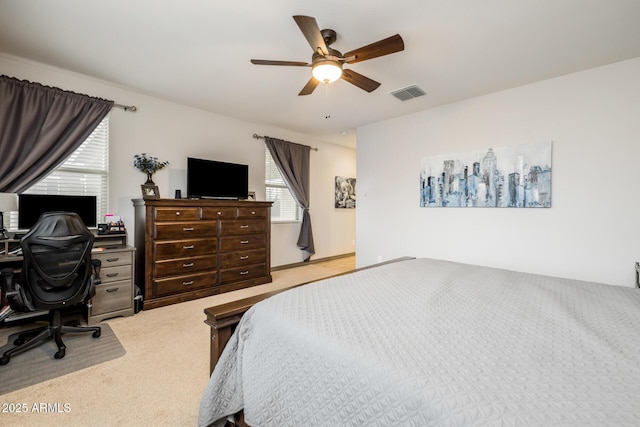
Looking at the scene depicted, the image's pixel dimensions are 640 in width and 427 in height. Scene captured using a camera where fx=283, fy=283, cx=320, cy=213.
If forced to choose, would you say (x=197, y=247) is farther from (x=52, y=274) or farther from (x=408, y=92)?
(x=408, y=92)

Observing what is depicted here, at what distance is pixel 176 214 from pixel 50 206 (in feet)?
3.74

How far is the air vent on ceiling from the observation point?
3.46m

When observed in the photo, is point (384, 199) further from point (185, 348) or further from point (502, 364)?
point (502, 364)

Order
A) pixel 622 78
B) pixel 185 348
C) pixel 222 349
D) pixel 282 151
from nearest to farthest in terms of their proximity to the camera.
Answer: pixel 222 349
pixel 185 348
pixel 622 78
pixel 282 151

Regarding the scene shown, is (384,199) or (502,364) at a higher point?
(384,199)

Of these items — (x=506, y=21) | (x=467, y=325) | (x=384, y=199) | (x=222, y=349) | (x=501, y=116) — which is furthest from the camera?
(x=384, y=199)

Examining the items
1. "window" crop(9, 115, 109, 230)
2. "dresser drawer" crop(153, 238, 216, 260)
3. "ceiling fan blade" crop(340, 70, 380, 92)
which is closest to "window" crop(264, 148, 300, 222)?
"dresser drawer" crop(153, 238, 216, 260)

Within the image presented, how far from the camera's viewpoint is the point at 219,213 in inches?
152

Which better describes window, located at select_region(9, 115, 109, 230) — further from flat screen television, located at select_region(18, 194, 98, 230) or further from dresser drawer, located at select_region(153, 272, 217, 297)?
dresser drawer, located at select_region(153, 272, 217, 297)

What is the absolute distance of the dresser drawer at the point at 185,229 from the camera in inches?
131

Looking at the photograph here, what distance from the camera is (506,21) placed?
224 centimetres

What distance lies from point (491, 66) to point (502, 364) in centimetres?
314

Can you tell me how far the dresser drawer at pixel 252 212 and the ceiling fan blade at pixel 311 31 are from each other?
253 centimetres

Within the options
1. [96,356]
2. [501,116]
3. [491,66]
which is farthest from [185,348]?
[501,116]
